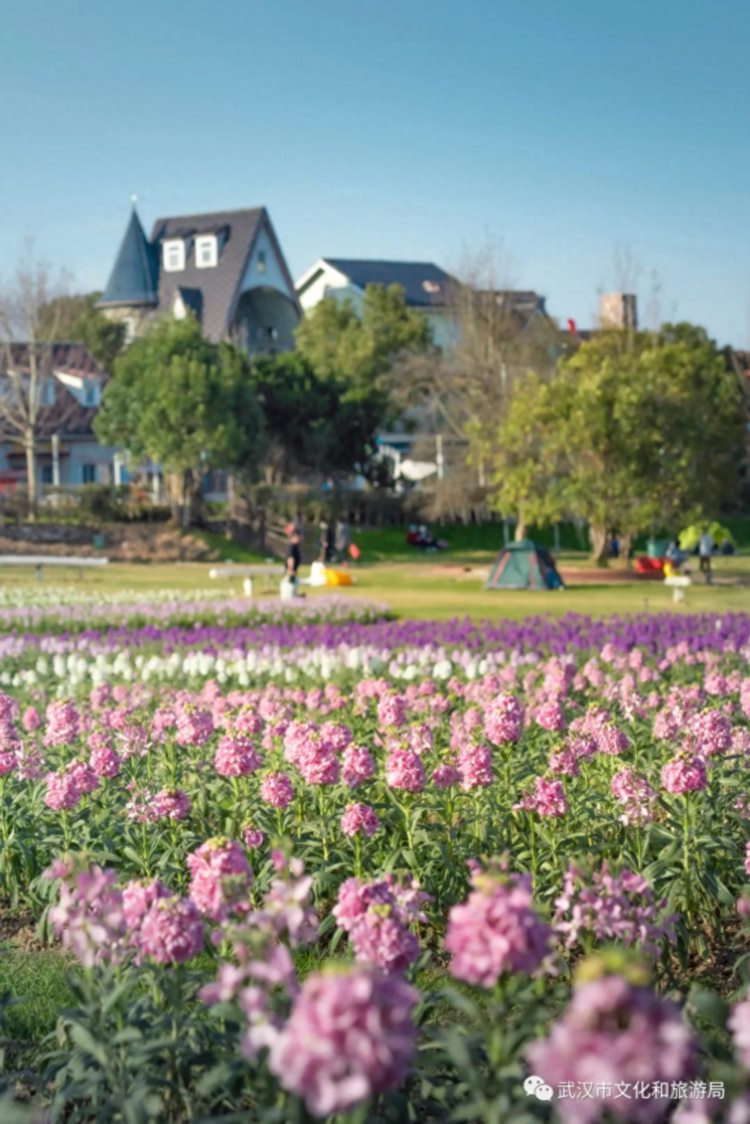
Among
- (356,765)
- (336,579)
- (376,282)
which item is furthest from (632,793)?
(376,282)

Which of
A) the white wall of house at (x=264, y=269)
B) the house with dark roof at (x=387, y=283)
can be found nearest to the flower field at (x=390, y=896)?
the white wall of house at (x=264, y=269)

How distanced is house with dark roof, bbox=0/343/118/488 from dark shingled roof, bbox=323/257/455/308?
19650 mm

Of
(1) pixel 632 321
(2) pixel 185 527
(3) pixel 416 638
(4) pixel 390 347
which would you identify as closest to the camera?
(3) pixel 416 638

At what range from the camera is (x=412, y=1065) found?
4.25 metres

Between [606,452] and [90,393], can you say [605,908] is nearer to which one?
[606,452]

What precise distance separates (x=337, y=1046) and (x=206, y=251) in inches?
2657

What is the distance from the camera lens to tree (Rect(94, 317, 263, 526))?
151 ft

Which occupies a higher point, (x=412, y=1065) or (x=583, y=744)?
(x=583, y=744)

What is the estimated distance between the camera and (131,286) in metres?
68.6

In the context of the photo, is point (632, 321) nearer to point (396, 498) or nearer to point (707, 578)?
point (396, 498)

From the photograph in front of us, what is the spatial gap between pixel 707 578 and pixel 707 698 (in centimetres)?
2261

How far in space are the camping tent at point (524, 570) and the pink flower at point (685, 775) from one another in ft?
80.5

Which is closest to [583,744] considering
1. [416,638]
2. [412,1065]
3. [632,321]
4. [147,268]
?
[412,1065]

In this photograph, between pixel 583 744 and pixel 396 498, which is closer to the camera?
pixel 583 744
